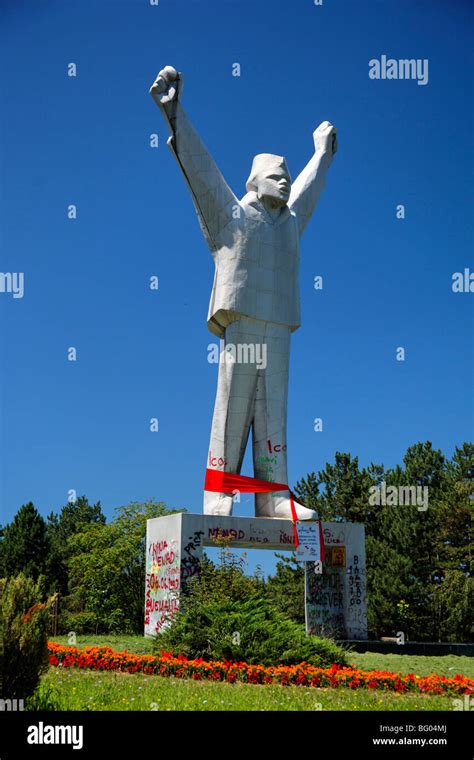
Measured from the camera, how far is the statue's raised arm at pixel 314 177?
1694 centimetres

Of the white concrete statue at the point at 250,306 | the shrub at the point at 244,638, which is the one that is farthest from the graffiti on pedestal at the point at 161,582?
the shrub at the point at 244,638

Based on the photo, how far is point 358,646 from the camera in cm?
1459

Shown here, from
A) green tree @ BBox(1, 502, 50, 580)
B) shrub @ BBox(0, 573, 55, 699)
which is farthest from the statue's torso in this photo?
green tree @ BBox(1, 502, 50, 580)

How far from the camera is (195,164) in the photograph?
15.2 metres

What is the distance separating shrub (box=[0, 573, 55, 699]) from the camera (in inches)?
266

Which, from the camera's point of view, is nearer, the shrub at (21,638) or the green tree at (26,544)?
the shrub at (21,638)

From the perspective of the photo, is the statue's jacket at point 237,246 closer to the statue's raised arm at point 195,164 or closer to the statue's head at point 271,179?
the statue's raised arm at point 195,164

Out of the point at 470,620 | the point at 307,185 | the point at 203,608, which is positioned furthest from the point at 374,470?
the point at 203,608

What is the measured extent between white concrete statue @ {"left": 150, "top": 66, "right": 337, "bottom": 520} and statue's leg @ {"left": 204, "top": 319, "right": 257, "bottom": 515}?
2 cm

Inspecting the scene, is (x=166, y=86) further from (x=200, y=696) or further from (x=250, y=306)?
(x=200, y=696)

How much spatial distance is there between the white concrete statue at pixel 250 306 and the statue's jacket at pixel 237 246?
0.02 metres

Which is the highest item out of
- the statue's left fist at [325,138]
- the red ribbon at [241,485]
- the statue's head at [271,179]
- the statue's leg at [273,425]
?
the statue's left fist at [325,138]

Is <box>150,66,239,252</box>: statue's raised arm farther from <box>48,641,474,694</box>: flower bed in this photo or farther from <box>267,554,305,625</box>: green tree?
<box>267,554,305,625</box>: green tree
